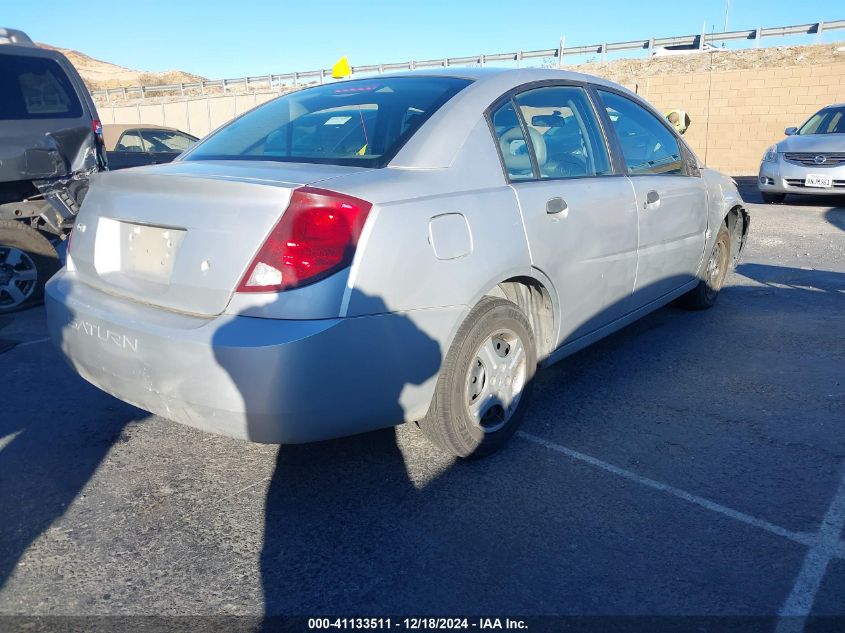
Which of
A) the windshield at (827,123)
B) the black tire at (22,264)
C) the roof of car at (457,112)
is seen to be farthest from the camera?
the windshield at (827,123)

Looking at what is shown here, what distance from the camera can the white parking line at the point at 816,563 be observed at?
2.17 m

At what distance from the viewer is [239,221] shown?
7.88ft

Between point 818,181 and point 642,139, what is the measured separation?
8.06 metres

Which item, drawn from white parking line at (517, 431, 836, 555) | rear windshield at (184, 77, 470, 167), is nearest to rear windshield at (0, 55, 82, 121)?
rear windshield at (184, 77, 470, 167)

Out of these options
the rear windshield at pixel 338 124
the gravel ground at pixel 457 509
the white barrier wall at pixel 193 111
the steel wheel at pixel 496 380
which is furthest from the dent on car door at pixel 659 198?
the white barrier wall at pixel 193 111

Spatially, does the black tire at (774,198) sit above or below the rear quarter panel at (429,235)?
below

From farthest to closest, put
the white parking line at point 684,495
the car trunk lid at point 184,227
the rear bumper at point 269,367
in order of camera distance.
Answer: the white parking line at point 684,495 < the car trunk lid at point 184,227 < the rear bumper at point 269,367

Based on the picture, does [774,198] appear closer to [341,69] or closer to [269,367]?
[341,69]

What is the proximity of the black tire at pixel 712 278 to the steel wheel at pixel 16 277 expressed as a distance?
521 cm

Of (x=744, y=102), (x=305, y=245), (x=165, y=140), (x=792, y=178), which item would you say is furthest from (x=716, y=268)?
(x=744, y=102)

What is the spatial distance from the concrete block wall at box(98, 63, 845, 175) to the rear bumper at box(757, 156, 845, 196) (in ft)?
25.4

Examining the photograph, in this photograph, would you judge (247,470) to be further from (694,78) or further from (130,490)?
(694,78)

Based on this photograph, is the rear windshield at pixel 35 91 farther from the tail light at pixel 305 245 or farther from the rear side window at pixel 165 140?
the rear side window at pixel 165 140

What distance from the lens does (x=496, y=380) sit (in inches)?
121
